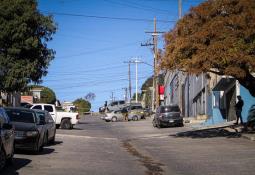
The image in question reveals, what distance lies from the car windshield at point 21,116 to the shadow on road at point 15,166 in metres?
2.78

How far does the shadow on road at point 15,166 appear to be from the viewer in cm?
1385

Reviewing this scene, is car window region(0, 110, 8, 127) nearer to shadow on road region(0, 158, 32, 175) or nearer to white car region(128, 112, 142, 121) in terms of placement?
shadow on road region(0, 158, 32, 175)

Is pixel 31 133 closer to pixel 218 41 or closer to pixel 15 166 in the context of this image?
pixel 15 166

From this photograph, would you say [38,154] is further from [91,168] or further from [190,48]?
[190,48]

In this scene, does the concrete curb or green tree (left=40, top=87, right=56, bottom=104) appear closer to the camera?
the concrete curb

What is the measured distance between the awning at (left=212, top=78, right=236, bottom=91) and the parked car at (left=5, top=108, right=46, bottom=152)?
19.7 meters

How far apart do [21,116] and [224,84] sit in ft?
70.0

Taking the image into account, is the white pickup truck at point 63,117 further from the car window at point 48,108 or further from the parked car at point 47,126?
the parked car at point 47,126

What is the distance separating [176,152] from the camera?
21547 mm

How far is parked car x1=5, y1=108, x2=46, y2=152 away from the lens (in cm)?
1838

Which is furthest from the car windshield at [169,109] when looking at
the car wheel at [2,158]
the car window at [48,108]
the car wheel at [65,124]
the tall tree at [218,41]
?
the car wheel at [2,158]

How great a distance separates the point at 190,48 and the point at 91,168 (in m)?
11.7

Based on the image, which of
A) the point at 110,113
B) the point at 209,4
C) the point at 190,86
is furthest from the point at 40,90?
the point at 209,4

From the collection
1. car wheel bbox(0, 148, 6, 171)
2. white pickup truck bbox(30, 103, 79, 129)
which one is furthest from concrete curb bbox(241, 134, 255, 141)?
white pickup truck bbox(30, 103, 79, 129)
